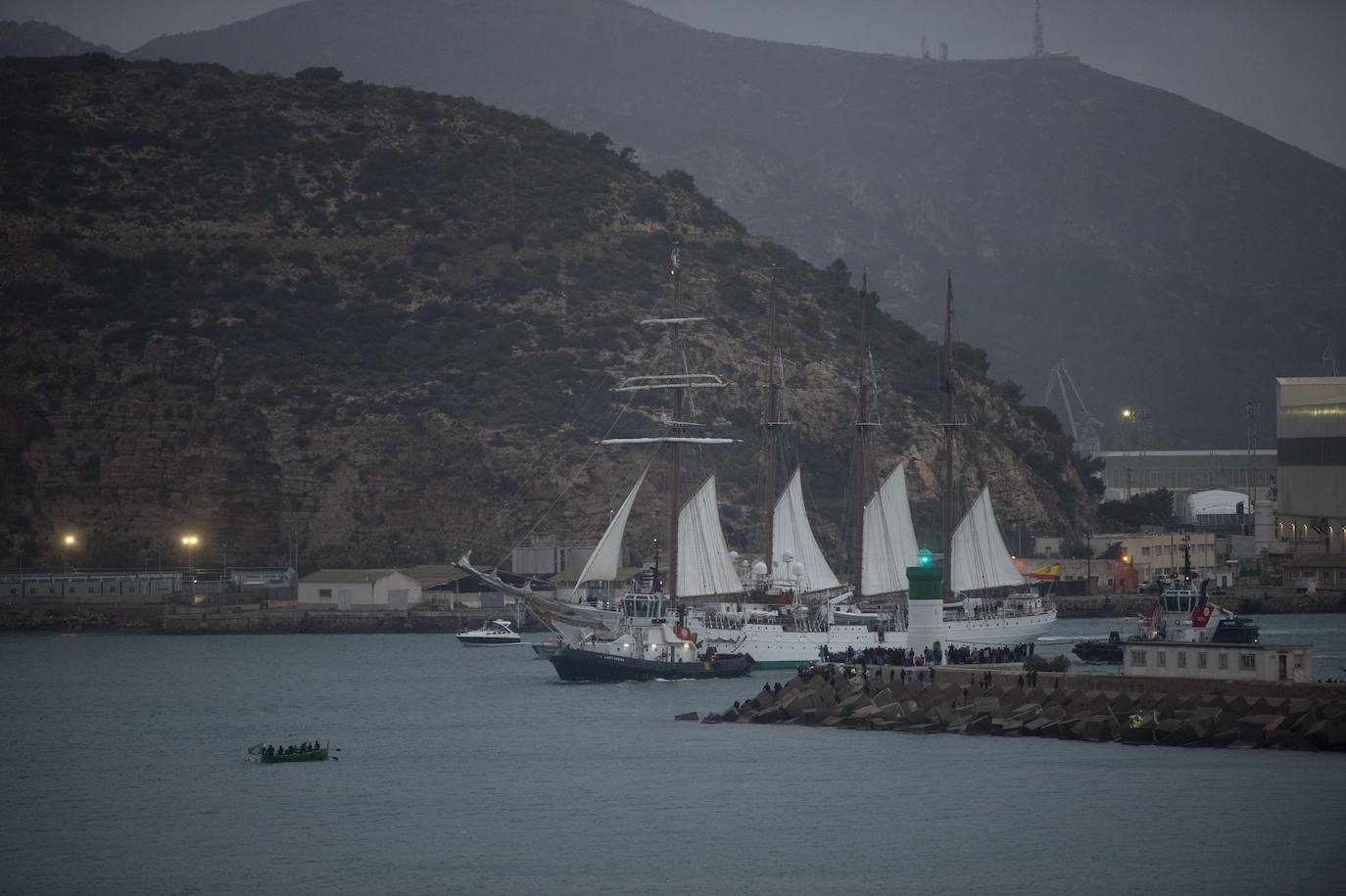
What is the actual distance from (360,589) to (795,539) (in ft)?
111

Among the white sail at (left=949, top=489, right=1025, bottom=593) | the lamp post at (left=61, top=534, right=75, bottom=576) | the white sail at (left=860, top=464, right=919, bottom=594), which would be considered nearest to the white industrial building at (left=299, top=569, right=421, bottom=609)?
the lamp post at (left=61, top=534, right=75, bottom=576)

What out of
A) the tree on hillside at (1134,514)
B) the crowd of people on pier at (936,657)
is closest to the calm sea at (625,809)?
the crowd of people on pier at (936,657)

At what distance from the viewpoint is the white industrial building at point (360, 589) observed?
11875cm

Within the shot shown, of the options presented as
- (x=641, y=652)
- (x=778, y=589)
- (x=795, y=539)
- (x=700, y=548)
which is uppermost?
(x=795, y=539)

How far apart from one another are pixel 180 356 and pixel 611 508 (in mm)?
35161

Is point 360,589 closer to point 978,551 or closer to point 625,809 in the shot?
point 978,551

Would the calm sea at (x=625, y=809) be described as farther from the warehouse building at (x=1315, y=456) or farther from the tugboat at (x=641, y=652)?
the warehouse building at (x=1315, y=456)

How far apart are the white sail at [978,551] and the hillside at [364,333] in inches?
1024

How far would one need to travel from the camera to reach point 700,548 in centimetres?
9119

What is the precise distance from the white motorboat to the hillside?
14.0m

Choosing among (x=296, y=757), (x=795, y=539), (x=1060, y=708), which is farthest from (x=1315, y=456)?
(x=296, y=757)

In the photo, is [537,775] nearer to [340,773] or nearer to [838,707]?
[340,773]

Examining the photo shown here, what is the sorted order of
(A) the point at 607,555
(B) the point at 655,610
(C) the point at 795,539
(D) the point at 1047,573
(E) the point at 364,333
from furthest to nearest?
(E) the point at 364,333 < (D) the point at 1047,573 < (C) the point at 795,539 < (A) the point at 607,555 < (B) the point at 655,610

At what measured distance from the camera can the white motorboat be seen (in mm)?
109875
